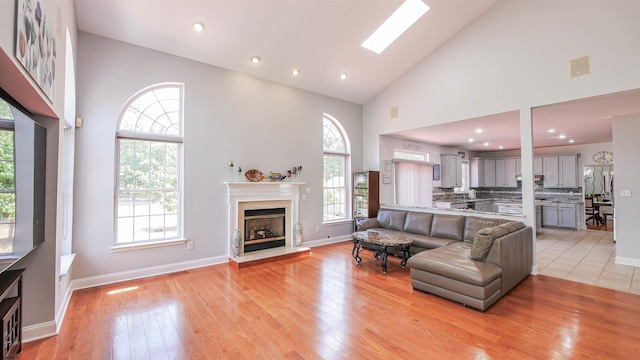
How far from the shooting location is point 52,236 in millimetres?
2395

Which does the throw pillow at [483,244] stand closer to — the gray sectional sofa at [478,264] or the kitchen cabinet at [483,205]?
the gray sectional sofa at [478,264]

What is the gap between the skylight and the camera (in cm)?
416

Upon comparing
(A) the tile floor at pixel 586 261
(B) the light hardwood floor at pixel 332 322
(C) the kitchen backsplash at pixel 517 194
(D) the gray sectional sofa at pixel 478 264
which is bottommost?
(B) the light hardwood floor at pixel 332 322

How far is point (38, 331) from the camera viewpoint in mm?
2391

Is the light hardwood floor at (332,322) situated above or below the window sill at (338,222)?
below

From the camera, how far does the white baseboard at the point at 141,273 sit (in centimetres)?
356

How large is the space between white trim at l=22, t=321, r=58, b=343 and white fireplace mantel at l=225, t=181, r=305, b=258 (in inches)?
94.7

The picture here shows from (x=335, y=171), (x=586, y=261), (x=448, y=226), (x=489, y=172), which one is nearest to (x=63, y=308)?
(x=335, y=171)

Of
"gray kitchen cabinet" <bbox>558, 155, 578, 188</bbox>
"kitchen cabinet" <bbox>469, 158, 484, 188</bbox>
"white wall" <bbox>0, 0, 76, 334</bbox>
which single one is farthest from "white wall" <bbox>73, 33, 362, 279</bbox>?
"gray kitchen cabinet" <bbox>558, 155, 578, 188</bbox>

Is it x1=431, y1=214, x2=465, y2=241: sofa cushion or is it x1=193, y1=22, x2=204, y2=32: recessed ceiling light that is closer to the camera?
x1=193, y1=22, x2=204, y2=32: recessed ceiling light

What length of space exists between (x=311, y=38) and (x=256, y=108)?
1609 millimetres

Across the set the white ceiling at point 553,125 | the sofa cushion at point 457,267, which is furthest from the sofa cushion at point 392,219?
the white ceiling at point 553,125

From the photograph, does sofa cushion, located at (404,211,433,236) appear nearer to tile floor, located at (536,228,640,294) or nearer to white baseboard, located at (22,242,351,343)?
tile floor, located at (536,228,640,294)

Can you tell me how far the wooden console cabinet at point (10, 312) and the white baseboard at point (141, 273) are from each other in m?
1.61
